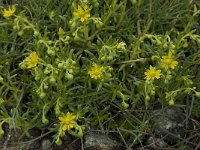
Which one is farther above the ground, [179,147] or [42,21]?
[42,21]

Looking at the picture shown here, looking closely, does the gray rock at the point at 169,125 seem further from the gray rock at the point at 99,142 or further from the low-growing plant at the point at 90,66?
the gray rock at the point at 99,142

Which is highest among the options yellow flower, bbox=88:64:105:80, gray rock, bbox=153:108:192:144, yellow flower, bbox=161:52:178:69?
yellow flower, bbox=161:52:178:69

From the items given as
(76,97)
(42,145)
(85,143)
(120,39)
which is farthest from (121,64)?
(42,145)

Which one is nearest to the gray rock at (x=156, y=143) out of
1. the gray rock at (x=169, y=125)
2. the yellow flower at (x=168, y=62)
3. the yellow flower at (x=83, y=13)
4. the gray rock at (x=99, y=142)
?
the gray rock at (x=169, y=125)

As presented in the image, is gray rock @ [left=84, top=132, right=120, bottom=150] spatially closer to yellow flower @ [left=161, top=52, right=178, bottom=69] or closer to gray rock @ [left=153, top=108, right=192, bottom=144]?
gray rock @ [left=153, top=108, right=192, bottom=144]

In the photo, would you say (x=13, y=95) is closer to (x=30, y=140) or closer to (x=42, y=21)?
(x=30, y=140)

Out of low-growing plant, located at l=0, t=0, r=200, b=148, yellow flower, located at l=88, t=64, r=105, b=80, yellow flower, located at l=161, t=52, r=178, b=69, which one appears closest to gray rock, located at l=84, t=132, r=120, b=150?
low-growing plant, located at l=0, t=0, r=200, b=148
